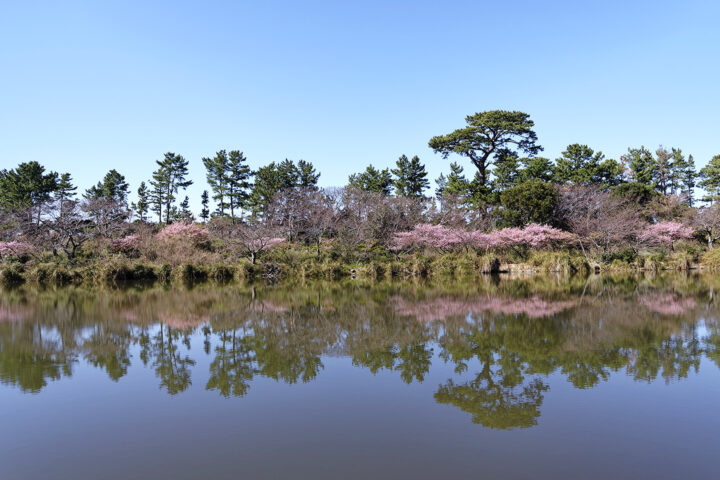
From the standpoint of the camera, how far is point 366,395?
543cm

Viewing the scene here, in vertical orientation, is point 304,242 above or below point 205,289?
above

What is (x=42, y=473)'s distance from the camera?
3643mm

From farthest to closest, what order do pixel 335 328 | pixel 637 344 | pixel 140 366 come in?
pixel 335 328, pixel 637 344, pixel 140 366

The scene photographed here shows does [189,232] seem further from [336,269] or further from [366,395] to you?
[366,395]

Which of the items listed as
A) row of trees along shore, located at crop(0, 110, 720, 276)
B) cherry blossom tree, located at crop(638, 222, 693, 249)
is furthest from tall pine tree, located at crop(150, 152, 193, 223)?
cherry blossom tree, located at crop(638, 222, 693, 249)

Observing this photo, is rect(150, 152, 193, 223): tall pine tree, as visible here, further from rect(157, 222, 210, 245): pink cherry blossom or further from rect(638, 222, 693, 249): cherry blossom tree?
rect(638, 222, 693, 249): cherry blossom tree

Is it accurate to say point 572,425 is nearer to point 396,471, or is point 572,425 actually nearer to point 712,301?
point 396,471

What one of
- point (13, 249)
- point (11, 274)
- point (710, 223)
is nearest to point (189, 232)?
point (13, 249)

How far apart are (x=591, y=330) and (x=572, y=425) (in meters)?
5.07

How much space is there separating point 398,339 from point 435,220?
24113 millimetres

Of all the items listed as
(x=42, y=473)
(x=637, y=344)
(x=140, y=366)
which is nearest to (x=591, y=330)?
(x=637, y=344)

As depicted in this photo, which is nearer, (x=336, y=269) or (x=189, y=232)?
(x=336, y=269)

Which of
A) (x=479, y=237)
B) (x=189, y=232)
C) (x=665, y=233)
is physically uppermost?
(x=189, y=232)

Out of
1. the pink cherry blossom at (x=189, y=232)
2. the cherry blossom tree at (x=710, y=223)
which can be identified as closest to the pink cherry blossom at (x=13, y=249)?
the pink cherry blossom at (x=189, y=232)
